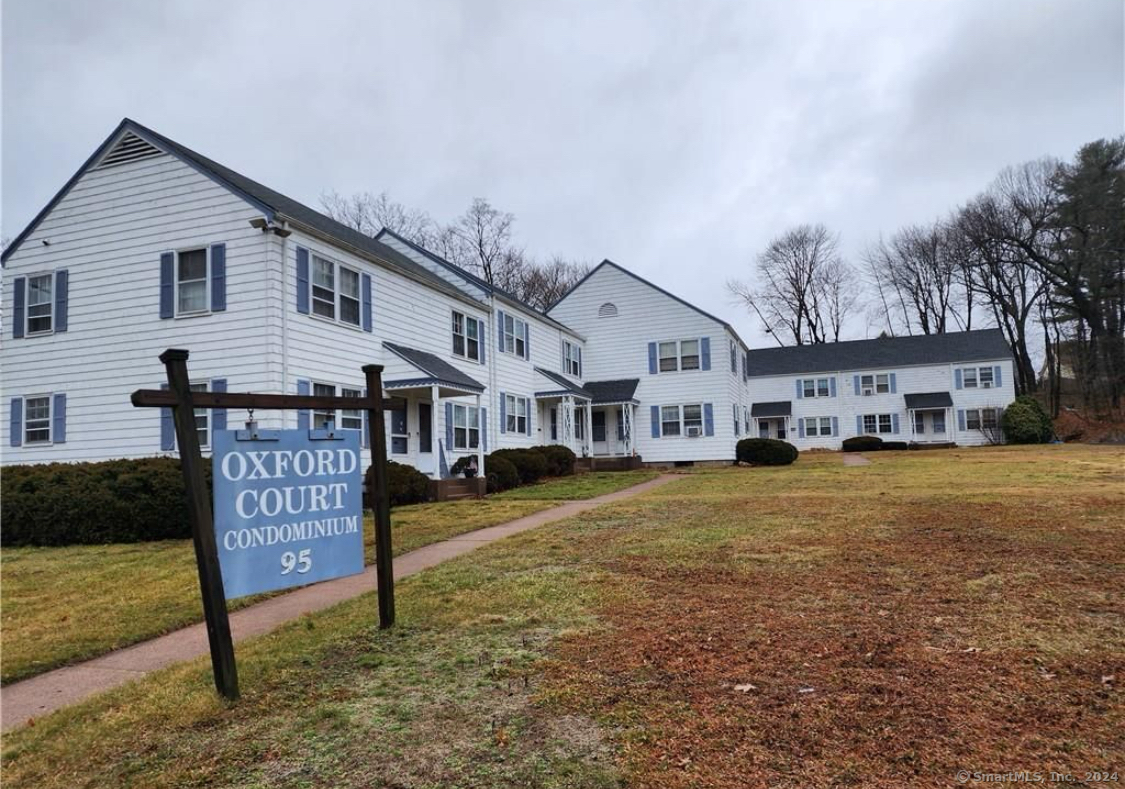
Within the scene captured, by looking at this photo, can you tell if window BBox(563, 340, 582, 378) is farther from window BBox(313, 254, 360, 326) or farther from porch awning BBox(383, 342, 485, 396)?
window BBox(313, 254, 360, 326)

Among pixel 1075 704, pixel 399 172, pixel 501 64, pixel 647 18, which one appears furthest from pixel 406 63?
pixel 399 172

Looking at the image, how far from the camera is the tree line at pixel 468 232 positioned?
128 feet

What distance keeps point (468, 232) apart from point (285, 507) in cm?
4103

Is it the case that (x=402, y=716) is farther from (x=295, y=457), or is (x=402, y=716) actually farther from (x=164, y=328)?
(x=164, y=328)

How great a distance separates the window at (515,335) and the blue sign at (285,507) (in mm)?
18034

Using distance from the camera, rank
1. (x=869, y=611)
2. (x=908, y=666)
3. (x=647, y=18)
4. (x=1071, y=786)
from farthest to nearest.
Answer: (x=647, y=18) < (x=869, y=611) < (x=908, y=666) < (x=1071, y=786)

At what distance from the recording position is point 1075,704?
3289 mm

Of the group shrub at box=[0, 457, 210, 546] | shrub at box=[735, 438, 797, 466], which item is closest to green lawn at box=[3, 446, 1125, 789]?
shrub at box=[0, 457, 210, 546]

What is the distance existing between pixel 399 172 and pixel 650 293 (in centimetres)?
1721

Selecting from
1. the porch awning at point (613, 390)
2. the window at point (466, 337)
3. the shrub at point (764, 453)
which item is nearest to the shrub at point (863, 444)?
the shrub at point (764, 453)

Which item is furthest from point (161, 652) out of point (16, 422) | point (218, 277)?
point (16, 422)

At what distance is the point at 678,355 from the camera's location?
28.6 metres

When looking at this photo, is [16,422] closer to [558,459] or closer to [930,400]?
[558,459]

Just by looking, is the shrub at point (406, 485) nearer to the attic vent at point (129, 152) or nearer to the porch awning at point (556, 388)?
the attic vent at point (129, 152)
